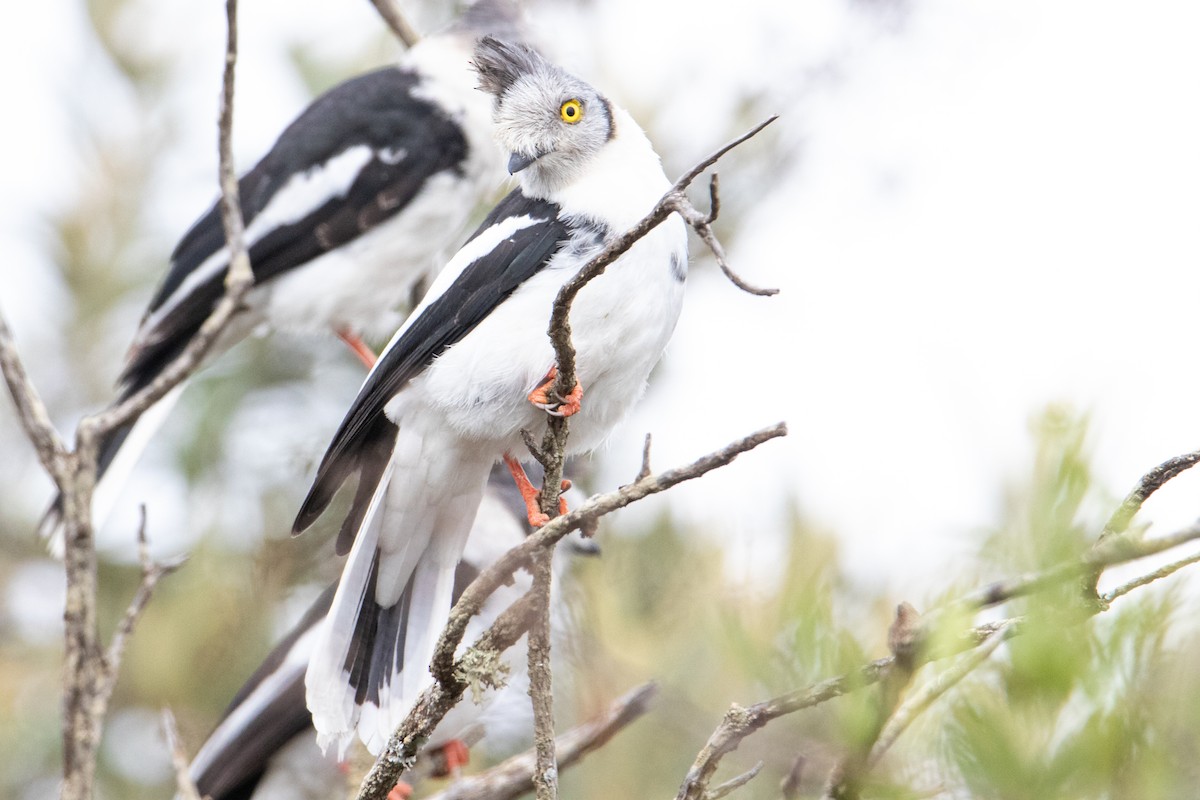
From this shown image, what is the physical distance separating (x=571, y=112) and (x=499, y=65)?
196 mm

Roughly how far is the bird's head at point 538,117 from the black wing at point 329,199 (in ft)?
5.10

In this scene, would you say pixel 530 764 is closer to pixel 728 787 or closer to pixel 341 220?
pixel 728 787

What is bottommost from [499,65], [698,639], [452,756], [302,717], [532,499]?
[452,756]

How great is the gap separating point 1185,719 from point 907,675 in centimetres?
27

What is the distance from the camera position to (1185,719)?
1.18 m

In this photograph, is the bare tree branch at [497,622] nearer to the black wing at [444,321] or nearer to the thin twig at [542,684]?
the thin twig at [542,684]

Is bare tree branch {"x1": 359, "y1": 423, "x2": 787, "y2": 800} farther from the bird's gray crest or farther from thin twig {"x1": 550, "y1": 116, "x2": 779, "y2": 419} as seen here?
the bird's gray crest

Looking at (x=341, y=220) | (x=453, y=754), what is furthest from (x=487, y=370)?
(x=341, y=220)

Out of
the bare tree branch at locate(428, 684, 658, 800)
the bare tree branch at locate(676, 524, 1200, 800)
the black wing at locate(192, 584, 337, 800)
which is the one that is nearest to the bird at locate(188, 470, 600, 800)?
the black wing at locate(192, 584, 337, 800)

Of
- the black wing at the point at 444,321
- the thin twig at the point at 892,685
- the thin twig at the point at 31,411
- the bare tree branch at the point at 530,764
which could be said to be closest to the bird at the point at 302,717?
the bare tree branch at the point at 530,764

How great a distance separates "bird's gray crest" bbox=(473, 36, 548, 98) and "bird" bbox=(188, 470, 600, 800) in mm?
1242

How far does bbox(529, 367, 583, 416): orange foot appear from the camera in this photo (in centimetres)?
244

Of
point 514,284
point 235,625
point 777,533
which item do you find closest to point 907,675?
point 514,284

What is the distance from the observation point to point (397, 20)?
4.39 m
